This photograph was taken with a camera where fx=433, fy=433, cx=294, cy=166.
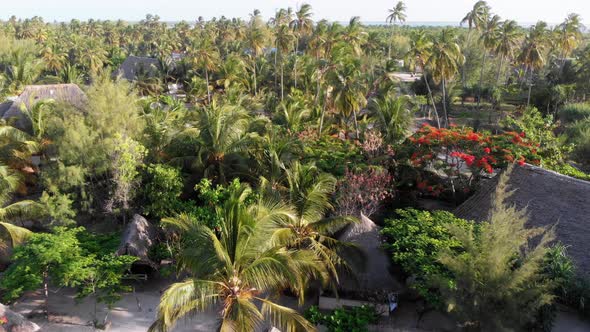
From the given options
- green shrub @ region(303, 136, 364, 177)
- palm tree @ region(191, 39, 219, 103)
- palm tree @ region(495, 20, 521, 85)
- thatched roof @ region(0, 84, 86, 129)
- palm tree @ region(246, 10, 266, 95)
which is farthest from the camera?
palm tree @ region(495, 20, 521, 85)

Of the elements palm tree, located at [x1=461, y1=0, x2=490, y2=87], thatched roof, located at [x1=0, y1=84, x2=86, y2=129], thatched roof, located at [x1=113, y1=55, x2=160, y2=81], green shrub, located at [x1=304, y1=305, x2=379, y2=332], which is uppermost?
palm tree, located at [x1=461, y1=0, x2=490, y2=87]

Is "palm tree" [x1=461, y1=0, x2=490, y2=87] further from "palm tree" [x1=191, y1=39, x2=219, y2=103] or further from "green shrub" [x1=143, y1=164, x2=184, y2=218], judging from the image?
"green shrub" [x1=143, y1=164, x2=184, y2=218]

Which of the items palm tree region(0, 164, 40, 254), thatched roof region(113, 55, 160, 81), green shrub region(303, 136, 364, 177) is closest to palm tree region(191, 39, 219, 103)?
thatched roof region(113, 55, 160, 81)

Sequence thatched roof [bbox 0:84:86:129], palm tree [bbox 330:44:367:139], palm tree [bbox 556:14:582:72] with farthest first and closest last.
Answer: palm tree [bbox 556:14:582:72] → thatched roof [bbox 0:84:86:129] → palm tree [bbox 330:44:367:139]

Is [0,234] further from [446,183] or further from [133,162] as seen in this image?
[446,183]

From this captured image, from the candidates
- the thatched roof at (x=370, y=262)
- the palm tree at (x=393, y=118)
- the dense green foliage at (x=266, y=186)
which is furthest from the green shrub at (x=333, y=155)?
the thatched roof at (x=370, y=262)

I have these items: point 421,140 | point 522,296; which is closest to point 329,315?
point 522,296

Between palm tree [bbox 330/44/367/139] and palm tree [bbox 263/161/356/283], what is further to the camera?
palm tree [bbox 330/44/367/139]
